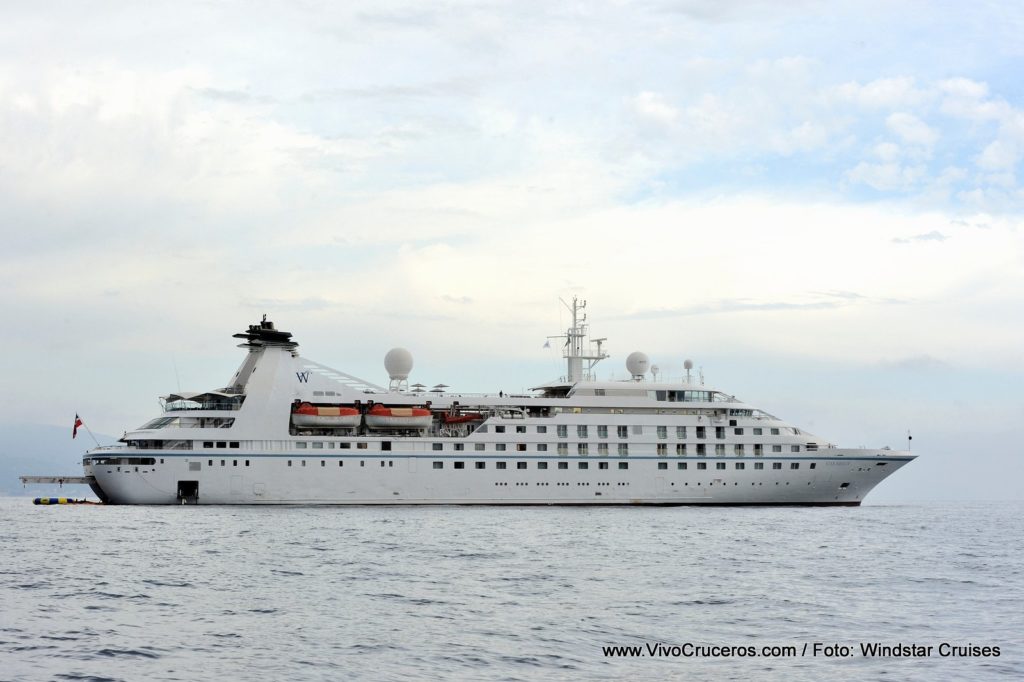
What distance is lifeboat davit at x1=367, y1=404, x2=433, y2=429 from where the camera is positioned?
5922 centimetres

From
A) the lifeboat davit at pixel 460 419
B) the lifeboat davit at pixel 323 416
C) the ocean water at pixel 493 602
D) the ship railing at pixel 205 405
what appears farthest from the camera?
the lifeboat davit at pixel 460 419

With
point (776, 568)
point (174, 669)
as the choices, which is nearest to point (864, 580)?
point (776, 568)

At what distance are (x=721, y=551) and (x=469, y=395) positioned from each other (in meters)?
28.2

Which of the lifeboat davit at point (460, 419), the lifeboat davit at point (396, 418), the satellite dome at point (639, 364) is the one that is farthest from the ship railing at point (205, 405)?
the satellite dome at point (639, 364)

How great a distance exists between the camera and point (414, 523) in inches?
1791

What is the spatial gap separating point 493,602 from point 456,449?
35032 mm

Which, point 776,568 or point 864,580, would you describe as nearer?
point 864,580

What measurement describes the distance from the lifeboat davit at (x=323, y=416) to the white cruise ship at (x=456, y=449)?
0.27ft

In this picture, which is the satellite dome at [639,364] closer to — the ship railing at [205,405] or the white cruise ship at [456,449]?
the white cruise ship at [456,449]

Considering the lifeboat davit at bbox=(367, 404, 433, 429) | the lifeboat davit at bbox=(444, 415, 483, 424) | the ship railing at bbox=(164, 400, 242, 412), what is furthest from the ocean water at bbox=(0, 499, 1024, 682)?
the lifeboat davit at bbox=(444, 415, 483, 424)

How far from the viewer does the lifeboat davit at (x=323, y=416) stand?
57.9 metres

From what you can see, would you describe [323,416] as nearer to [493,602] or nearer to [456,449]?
[456,449]

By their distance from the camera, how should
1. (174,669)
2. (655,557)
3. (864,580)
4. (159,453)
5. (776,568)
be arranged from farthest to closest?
(159,453), (655,557), (776,568), (864,580), (174,669)

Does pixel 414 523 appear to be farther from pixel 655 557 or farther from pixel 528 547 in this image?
pixel 655 557
